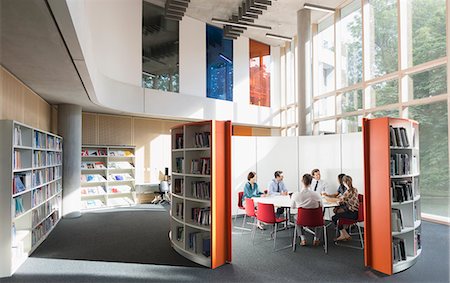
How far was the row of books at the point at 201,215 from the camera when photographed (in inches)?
190

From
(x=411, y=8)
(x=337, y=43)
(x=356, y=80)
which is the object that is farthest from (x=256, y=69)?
(x=411, y=8)

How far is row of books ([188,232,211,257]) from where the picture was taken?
4.81 metres

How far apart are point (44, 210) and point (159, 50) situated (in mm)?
6776

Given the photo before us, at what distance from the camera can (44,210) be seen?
21.0 feet

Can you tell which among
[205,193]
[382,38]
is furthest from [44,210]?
[382,38]

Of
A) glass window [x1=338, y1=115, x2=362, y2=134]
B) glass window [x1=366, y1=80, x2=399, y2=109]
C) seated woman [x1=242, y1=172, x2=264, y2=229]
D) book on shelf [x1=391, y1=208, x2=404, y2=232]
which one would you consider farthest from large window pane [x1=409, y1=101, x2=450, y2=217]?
seated woman [x1=242, y1=172, x2=264, y2=229]

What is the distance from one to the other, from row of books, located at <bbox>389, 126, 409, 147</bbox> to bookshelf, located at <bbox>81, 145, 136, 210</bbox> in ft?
27.9

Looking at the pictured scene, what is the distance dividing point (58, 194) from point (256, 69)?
967cm

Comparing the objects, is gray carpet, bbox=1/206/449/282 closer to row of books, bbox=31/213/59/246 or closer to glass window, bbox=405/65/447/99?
row of books, bbox=31/213/59/246

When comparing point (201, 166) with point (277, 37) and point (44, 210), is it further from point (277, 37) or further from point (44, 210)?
point (277, 37)

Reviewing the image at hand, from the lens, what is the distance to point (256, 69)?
13672 millimetres

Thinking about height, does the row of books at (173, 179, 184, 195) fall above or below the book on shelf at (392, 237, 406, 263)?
above

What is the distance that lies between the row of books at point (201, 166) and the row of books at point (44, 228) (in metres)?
3.41

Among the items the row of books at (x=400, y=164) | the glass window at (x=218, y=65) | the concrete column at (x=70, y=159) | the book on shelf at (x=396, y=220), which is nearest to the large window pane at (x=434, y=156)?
the row of books at (x=400, y=164)
